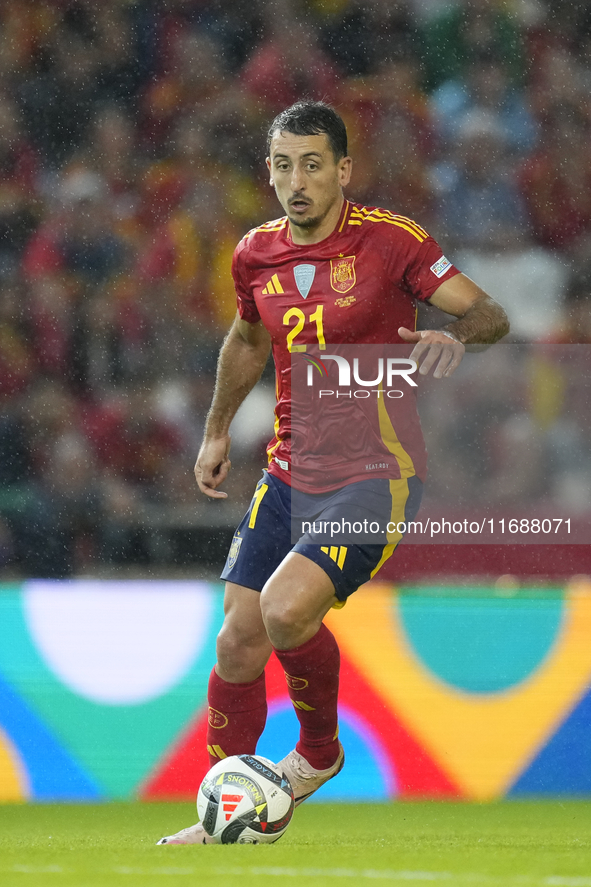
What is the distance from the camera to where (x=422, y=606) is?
12.9 feet

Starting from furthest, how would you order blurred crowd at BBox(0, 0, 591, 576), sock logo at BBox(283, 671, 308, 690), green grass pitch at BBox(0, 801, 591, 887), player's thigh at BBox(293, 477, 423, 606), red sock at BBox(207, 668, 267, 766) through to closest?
blurred crowd at BBox(0, 0, 591, 576), red sock at BBox(207, 668, 267, 766), sock logo at BBox(283, 671, 308, 690), player's thigh at BBox(293, 477, 423, 606), green grass pitch at BBox(0, 801, 591, 887)

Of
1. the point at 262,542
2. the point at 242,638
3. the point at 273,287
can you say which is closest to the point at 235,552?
the point at 262,542

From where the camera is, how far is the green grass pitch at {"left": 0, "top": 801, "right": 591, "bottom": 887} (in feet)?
7.11

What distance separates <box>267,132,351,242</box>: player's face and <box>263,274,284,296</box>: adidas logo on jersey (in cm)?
15

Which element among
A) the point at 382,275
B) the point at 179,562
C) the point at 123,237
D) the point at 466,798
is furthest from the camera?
the point at 123,237

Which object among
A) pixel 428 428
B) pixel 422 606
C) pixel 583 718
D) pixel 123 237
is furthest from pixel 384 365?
pixel 123 237

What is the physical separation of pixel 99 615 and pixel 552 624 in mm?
1425

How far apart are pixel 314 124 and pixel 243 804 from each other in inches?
62.9

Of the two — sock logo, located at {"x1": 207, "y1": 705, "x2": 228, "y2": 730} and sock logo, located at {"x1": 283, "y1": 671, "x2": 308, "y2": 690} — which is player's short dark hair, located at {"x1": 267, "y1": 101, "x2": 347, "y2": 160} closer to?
sock logo, located at {"x1": 283, "y1": 671, "x2": 308, "y2": 690}

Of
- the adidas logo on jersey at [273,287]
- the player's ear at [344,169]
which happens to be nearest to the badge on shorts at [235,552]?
the adidas logo on jersey at [273,287]

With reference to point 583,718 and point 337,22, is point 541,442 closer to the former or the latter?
point 583,718

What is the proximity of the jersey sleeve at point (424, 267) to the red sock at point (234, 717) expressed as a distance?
103cm

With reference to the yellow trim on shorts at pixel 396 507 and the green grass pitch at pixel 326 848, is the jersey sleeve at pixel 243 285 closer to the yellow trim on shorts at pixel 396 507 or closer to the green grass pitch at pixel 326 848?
the yellow trim on shorts at pixel 396 507

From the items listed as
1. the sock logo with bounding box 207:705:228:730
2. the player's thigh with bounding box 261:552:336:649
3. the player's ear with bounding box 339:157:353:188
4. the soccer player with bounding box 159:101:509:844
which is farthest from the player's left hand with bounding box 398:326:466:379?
the sock logo with bounding box 207:705:228:730
